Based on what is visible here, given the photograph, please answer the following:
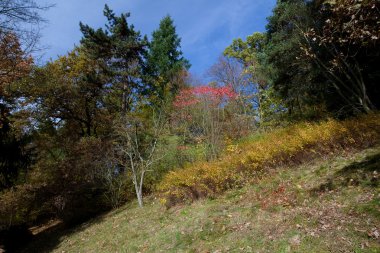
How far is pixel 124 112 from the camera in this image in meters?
13.9

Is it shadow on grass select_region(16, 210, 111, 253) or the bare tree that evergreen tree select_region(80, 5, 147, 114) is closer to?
the bare tree

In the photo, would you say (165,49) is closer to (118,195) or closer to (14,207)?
(118,195)

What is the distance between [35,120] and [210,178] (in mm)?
11152

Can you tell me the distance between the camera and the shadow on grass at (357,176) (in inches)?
225

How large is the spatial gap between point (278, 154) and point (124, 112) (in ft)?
26.3

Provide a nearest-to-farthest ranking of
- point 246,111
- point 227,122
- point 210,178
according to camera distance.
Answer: point 210,178 → point 227,122 → point 246,111

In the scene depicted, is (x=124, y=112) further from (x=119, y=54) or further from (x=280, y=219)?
(x=280, y=219)

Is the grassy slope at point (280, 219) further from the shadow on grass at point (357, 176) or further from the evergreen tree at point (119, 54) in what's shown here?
the evergreen tree at point (119, 54)

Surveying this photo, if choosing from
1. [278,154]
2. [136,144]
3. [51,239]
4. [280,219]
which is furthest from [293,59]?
[51,239]

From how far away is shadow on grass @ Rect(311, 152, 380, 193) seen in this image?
5.70 metres

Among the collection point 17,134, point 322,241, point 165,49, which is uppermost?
point 165,49

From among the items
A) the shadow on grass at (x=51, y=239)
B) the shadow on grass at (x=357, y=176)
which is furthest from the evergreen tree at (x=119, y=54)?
the shadow on grass at (x=357, y=176)

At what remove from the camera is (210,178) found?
31.7 feet

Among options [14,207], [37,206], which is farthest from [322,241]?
[37,206]
